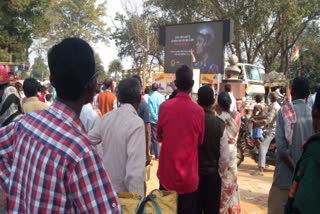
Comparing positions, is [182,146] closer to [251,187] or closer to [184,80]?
[184,80]

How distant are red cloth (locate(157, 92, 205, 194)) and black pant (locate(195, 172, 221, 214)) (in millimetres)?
259

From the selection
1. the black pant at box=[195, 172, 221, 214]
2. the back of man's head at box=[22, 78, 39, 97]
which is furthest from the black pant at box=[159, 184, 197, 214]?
the back of man's head at box=[22, 78, 39, 97]

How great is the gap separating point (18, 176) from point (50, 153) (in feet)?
0.76

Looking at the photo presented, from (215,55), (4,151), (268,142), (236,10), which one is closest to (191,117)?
(4,151)

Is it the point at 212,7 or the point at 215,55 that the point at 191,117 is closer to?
the point at 215,55

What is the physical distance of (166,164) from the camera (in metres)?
3.72

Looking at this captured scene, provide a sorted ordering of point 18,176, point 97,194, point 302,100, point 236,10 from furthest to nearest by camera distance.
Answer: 1. point 236,10
2. point 302,100
3. point 18,176
4. point 97,194

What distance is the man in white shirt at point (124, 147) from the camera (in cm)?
292

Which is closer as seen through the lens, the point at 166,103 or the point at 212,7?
the point at 166,103

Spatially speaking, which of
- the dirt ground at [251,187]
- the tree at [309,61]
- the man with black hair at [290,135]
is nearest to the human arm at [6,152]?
the man with black hair at [290,135]

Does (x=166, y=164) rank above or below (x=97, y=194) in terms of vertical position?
below

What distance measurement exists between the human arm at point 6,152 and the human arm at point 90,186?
46 centimetres

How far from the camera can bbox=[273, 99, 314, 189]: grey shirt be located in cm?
385

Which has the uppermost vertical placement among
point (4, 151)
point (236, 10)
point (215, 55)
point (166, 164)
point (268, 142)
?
point (236, 10)
